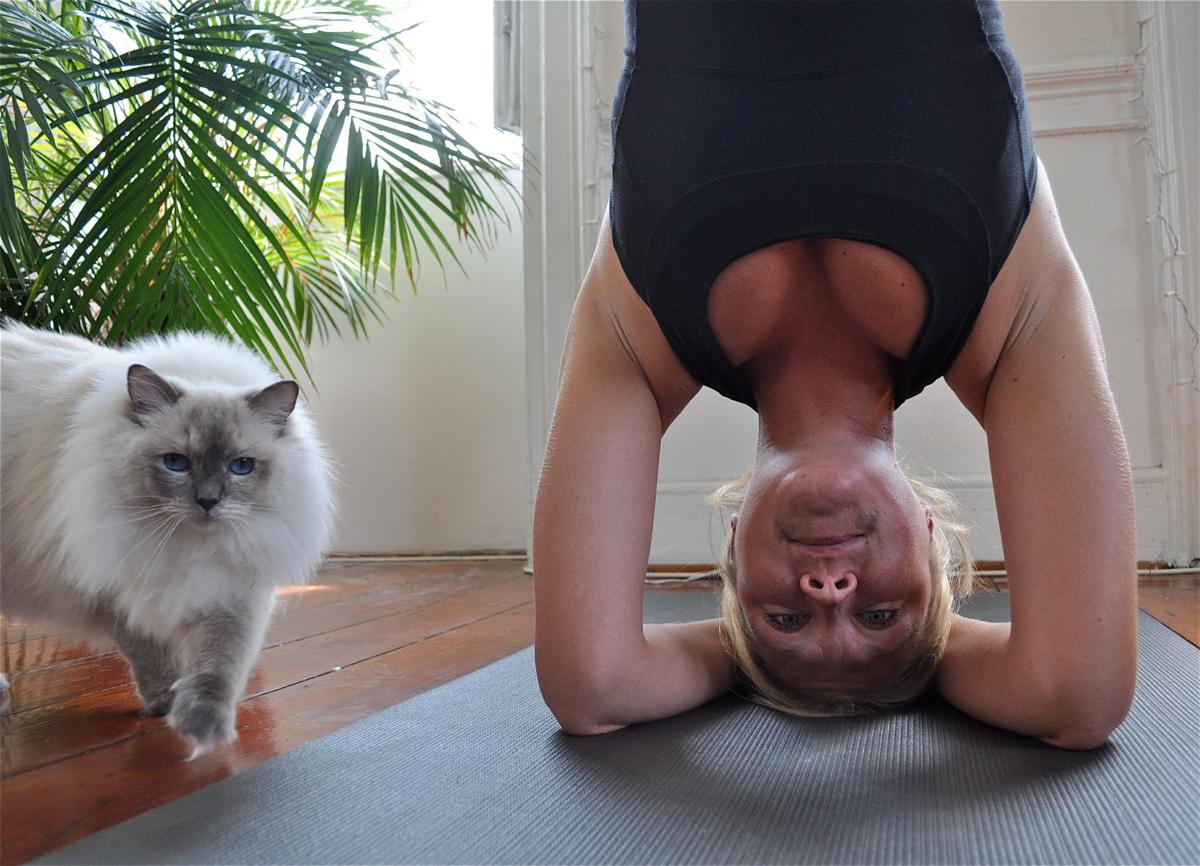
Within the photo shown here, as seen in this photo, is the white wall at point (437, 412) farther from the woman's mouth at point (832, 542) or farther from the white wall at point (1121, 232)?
the woman's mouth at point (832, 542)

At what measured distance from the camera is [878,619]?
104 centimetres

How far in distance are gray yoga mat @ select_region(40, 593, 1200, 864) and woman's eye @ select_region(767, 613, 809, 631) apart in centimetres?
12

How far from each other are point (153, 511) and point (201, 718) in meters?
0.27

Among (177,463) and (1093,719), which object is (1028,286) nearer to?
(1093,719)

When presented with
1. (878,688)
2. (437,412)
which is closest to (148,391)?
(878,688)

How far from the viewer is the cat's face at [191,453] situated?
116 cm

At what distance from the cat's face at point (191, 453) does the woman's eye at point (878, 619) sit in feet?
2.44

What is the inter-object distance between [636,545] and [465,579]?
63.9 inches

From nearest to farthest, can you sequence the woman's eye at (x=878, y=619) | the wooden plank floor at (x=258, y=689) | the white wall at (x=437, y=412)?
the wooden plank floor at (x=258, y=689) → the woman's eye at (x=878, y=619) → the white wall at (x=437, y=412)

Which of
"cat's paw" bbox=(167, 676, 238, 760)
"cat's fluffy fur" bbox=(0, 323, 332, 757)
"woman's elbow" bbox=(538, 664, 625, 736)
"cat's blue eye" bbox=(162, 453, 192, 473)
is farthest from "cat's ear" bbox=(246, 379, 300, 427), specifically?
"woman's elbow" bbox=(538, 664, 625, 736)

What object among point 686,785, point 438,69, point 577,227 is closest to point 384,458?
point 577,227

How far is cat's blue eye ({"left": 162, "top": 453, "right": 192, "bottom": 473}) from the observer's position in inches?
46.4

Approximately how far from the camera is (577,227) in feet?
9.05

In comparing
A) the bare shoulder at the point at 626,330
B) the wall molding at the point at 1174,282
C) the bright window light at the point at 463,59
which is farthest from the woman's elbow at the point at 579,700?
the bright window light at the point at 463,59
